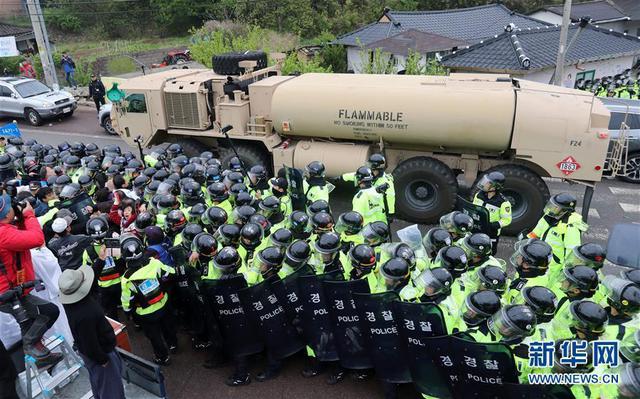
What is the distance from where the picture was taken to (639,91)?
13.4 metres

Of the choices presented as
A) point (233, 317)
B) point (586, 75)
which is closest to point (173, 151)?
point (233, 317)

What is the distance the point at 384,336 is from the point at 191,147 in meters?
7.49

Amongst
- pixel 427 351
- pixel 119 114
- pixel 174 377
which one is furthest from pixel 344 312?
pixel 119 114

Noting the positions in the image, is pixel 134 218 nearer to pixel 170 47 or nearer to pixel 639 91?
pixel 639 91

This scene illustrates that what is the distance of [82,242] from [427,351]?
154 inches

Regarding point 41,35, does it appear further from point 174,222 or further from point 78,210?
point 174,222

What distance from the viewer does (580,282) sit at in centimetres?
412

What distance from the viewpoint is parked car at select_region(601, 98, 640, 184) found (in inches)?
405

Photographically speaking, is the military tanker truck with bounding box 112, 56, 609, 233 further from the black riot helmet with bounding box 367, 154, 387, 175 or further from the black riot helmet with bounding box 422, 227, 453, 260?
the black riot helmet with bounding box 422, 227, 453, 260

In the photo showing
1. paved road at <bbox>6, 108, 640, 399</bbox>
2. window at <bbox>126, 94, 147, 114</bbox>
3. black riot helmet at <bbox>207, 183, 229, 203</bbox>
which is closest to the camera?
paved road at <bbox>6, 108, 640, 399</bbox>

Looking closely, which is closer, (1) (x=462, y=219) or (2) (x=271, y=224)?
(1) (x=462, y=219)

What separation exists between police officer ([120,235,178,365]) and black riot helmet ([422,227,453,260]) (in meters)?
2.90

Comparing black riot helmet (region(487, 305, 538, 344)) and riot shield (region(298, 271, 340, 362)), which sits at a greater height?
black riot helmet (region(487, 305, 538, 344))

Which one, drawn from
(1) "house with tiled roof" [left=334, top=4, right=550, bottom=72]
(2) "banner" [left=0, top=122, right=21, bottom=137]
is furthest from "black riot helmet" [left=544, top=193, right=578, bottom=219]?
(1) "house with tiled roof" [left=334, top=4, right=550, bottom=72]
